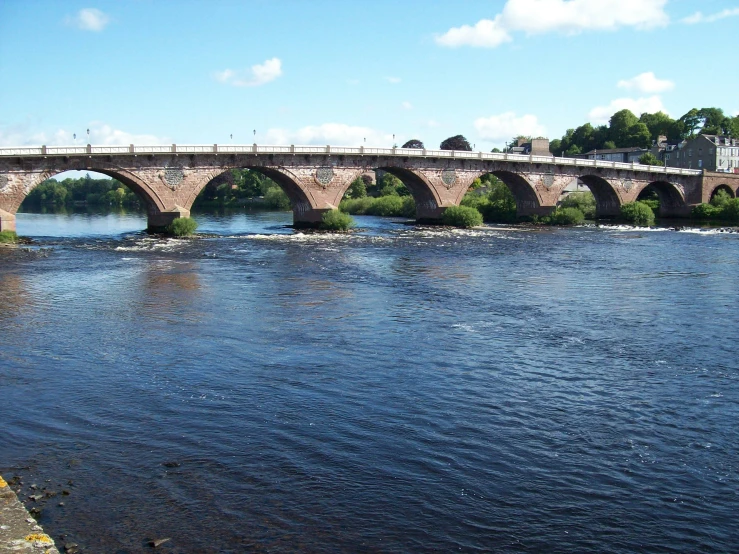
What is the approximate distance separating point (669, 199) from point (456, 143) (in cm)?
6615

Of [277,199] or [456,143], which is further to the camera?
[456,143]

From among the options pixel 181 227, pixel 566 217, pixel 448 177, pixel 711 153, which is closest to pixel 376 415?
pixel 181 227

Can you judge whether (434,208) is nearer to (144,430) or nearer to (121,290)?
(121,290)

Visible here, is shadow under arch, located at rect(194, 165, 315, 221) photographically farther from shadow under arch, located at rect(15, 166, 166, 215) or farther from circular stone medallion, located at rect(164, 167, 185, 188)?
shadow under arch, located at rect(15, 166, 166, 215)

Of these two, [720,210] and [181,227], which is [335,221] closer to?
[181,227]

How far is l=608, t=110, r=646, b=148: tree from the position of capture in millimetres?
171750

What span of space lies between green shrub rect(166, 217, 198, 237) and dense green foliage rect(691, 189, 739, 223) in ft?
209

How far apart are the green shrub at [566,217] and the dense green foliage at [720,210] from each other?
1805cm

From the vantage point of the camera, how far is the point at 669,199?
350 ft

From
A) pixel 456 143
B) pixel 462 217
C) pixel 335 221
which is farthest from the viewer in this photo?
pixel 456 143

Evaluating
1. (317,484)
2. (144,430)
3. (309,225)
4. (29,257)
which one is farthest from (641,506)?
(309,225)

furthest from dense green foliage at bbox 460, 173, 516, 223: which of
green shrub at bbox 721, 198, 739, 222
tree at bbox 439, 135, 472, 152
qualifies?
tree at bbox 439, 135, 472, 152

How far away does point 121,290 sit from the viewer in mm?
35688

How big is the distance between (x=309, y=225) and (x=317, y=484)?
6462 centimetres
